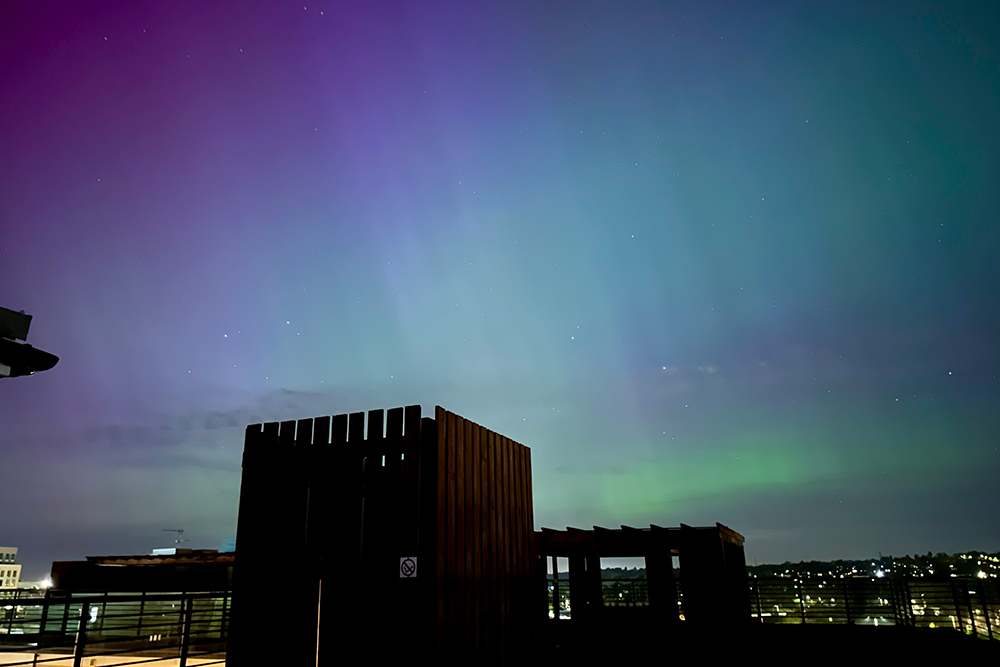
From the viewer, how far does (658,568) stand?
11.6m

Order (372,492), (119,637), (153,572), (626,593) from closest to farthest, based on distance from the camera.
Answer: (372,492)
(119,637)
(153,572)
(626,593)

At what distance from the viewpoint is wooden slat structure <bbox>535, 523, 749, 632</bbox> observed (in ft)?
36.2

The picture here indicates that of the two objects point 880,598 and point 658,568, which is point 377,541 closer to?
point 658,568

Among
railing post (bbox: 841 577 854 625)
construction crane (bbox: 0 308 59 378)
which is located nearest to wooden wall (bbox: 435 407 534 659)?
construction crane (bbox: 0 308 59 378)

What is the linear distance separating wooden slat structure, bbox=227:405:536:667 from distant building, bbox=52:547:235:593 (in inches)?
201

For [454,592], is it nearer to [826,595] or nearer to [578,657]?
[578,657]

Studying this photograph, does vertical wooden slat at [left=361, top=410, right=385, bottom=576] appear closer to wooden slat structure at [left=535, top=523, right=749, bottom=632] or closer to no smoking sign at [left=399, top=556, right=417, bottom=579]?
no smoking sign at [left=399, top=556, right=417, bottom=579]

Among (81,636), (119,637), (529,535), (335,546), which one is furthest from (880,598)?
(119,637)

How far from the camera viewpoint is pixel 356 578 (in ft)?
25.0

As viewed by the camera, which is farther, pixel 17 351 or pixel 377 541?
pixel 377 541

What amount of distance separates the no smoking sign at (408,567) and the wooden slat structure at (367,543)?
16mm

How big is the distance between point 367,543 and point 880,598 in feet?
39.5

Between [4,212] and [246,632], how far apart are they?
619cm

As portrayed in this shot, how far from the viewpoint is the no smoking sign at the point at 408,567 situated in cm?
736
